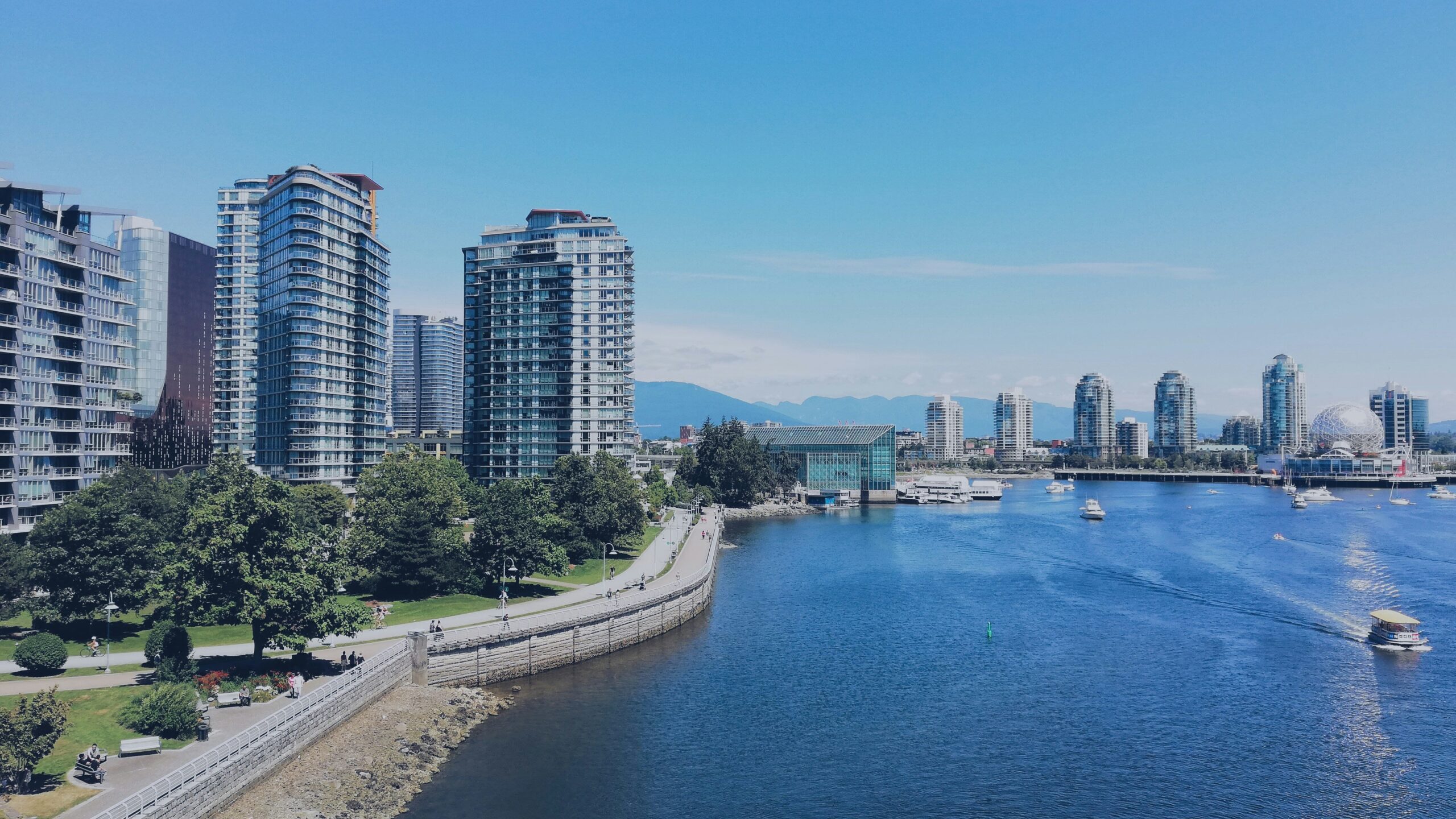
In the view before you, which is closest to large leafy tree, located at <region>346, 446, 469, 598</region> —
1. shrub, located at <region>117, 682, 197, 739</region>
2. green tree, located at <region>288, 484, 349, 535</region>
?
green tree, located at <region>288, 484, 349, 535</region>

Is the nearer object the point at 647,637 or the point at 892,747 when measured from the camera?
the point at 892,747

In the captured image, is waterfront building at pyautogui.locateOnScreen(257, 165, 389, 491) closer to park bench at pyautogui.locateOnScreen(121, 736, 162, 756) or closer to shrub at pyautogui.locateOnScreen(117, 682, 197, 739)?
shrub at pyautogui.locateOnScreen(117, 682, 197, 739)

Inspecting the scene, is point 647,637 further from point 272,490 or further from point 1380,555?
point 1380,555

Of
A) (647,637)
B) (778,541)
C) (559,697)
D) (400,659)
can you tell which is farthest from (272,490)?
(778,541)

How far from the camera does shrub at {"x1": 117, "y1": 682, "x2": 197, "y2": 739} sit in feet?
154

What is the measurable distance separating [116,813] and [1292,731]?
68391 millimetres

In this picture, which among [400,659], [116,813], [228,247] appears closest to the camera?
[116,813]

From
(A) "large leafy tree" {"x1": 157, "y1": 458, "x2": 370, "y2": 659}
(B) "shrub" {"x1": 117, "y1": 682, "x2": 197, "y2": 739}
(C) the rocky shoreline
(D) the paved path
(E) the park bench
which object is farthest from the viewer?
(A) "large leafy tree" {"x1": 157, "y1": 458, "x2": 370, "y2": 659}

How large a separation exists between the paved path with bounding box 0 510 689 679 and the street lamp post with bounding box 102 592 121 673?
822 mm

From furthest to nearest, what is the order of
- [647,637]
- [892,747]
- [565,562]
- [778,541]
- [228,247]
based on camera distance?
[228,247], [778,541], [565,562], [647,637], [892,747]

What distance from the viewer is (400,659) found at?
213 ft

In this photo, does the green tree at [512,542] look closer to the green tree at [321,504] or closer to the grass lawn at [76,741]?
the green tree at [321,504]

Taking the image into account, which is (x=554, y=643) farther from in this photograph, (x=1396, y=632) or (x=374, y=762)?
(x=1396, y=632)

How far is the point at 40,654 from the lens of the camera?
5647 centimetres
